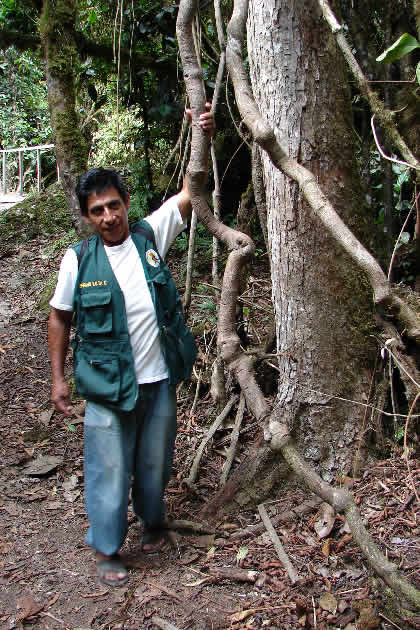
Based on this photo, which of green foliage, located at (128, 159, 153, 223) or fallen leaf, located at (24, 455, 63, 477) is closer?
fallen leaf, located at (24, 455, 63, 477)

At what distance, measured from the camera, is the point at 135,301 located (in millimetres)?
2936

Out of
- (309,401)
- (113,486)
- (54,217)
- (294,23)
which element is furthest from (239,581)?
(54,217)

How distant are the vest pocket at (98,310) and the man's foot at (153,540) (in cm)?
122

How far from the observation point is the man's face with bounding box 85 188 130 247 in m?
2.91

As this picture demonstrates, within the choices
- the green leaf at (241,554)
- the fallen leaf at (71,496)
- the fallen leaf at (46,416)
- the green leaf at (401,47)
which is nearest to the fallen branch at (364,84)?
the green leaf at (401,47)

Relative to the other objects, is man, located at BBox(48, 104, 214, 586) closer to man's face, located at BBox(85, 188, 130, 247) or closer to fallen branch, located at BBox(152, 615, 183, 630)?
man's face, located at BBox(85, 188, 130, 247)

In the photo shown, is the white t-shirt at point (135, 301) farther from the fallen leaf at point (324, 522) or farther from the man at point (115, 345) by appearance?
the fallen leaf at point (324, 522)

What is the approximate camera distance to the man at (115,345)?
9.47ft

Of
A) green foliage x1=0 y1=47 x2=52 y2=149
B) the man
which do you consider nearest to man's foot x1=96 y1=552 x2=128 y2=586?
the man

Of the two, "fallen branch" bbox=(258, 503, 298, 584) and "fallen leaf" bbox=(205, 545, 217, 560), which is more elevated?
"fallen branch" bbox=(258, 503, 298, 584)

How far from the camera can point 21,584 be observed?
9.81 feet

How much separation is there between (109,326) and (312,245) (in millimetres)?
1184

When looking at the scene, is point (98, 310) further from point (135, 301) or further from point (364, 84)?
point (364, 84)

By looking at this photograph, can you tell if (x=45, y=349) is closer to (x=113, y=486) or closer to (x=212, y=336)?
(x=212, y=336)
